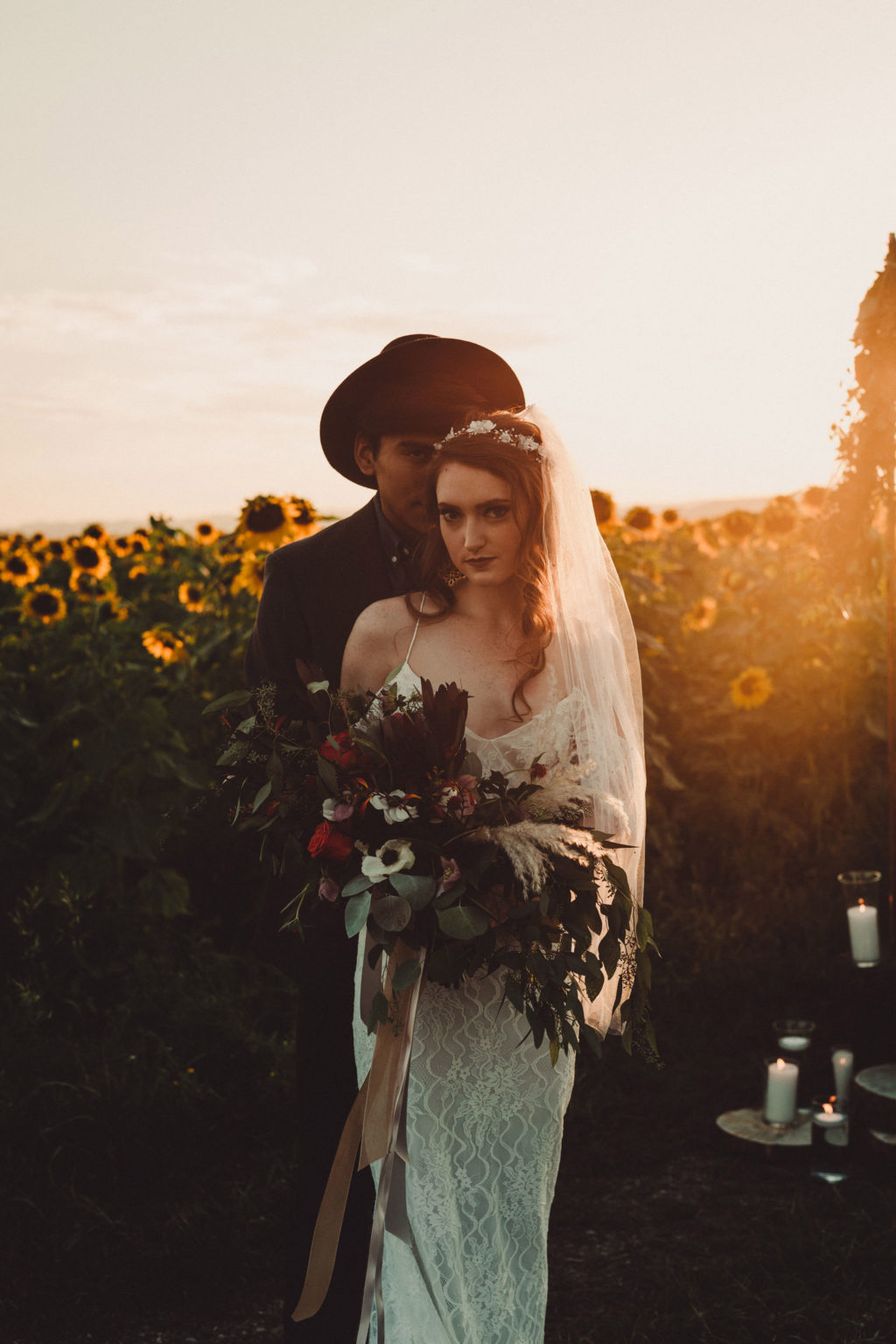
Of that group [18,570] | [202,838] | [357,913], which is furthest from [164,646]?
[357,913]

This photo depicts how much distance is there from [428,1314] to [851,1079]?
7.17ft

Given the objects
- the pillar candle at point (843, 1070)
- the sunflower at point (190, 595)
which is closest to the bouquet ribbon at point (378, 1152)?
the pillar candle at point (843, 1070)

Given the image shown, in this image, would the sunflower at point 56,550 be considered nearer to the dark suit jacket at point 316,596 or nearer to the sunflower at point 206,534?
the sunflower at point 206,534

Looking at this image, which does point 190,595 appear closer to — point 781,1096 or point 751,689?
point 751,689

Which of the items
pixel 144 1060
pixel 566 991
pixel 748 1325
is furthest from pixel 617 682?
pixel 144 1060

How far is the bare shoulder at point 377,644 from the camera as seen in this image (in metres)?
2.54

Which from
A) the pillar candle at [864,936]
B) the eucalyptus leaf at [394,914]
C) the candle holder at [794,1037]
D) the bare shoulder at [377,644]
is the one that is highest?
the bare shoulder at [377,644]

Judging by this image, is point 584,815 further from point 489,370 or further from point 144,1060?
point 144,1060

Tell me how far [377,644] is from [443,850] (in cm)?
59

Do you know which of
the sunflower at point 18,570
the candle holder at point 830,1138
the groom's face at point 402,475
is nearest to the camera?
the groom's face at point 402,475

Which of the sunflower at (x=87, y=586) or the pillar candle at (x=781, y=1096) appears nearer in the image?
the pillar candle at (x=781, y=1096)

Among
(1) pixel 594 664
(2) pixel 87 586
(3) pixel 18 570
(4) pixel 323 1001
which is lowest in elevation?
(4) pixel 323 1001

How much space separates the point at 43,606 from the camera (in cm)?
513

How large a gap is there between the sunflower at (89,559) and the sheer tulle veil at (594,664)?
3.41 metres
